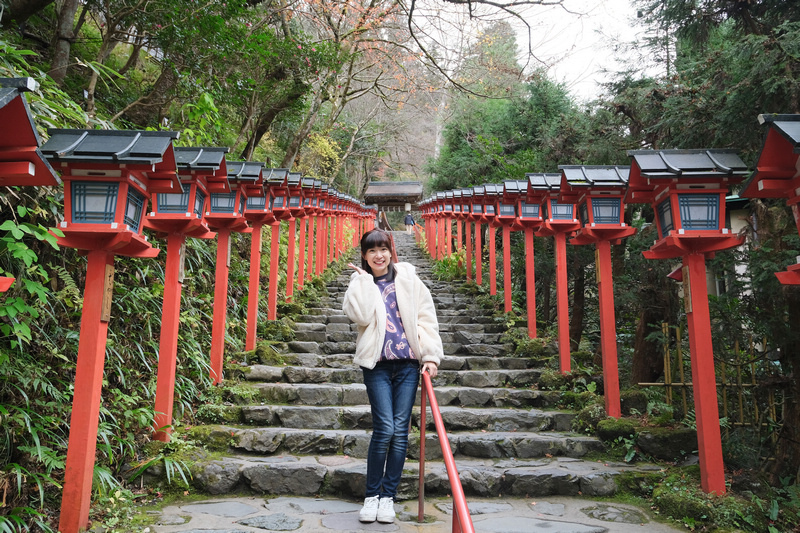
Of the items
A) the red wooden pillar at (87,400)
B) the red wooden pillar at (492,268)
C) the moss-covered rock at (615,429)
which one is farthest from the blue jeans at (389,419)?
the red wooden pillar at (492,268)

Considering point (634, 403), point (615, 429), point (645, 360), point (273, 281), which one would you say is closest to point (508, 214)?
point (645, 360)

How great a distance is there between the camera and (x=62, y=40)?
5.31m

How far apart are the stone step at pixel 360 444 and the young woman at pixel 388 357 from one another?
1335 millimetres

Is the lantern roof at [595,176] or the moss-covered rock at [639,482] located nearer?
the moss-covered rock at [639,482]

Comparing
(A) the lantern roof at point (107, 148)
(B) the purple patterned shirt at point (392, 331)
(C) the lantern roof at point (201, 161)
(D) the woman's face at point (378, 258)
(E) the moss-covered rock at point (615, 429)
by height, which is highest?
(C) the lantern roof at point (201, 161)

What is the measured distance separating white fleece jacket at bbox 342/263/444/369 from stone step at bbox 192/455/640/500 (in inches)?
52.1

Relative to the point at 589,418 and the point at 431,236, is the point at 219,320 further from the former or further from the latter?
the point at 431,236

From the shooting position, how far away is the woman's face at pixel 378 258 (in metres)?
3.51

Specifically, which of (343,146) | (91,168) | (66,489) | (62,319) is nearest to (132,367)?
(62,319)

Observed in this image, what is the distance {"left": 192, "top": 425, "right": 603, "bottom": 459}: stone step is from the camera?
4.72m

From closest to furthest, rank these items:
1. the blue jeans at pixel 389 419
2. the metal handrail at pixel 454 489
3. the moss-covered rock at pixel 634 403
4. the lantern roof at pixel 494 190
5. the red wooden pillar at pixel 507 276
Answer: the metal handrail at pixel 454 489
the blue jeans at pixel 389 419
the moss-covered rock at pixel 634 403
the red wooden pillar at pixel 507 276
the lantern roof at pixel 494 190

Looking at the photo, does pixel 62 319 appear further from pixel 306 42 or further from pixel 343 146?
pixel 343 146

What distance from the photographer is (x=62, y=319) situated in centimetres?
423

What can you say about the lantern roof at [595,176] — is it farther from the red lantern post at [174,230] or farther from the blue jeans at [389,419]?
the red lantern post at [174,230]
